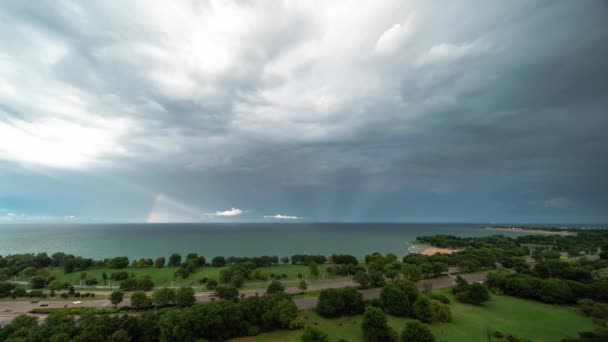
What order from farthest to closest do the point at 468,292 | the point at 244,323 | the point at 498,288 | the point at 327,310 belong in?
the point at 498,288
the point at 468,292
the point at 327,310
the point at 244,323

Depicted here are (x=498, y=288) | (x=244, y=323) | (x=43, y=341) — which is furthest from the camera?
(x=498, y=288)

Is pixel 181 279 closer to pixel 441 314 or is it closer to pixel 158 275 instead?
pixel 158 275

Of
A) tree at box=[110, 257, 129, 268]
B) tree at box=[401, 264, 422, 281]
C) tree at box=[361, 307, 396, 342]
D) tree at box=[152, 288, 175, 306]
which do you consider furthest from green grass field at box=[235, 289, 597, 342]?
tree at box=[110, 257, 129, 268]

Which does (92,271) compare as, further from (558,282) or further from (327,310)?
(558,282)

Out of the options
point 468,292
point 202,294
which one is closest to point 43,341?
point 202,294

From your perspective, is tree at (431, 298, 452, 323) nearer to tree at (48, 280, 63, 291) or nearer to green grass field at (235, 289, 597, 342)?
green grass field at (235, 289, 597, 342)

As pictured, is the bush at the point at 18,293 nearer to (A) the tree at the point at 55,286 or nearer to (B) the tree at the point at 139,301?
(A) the tree at the point at 55,286

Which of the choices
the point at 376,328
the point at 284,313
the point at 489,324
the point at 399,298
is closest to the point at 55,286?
the point at 284,313

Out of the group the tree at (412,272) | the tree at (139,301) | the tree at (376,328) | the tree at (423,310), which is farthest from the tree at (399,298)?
the tree at (139,301)
